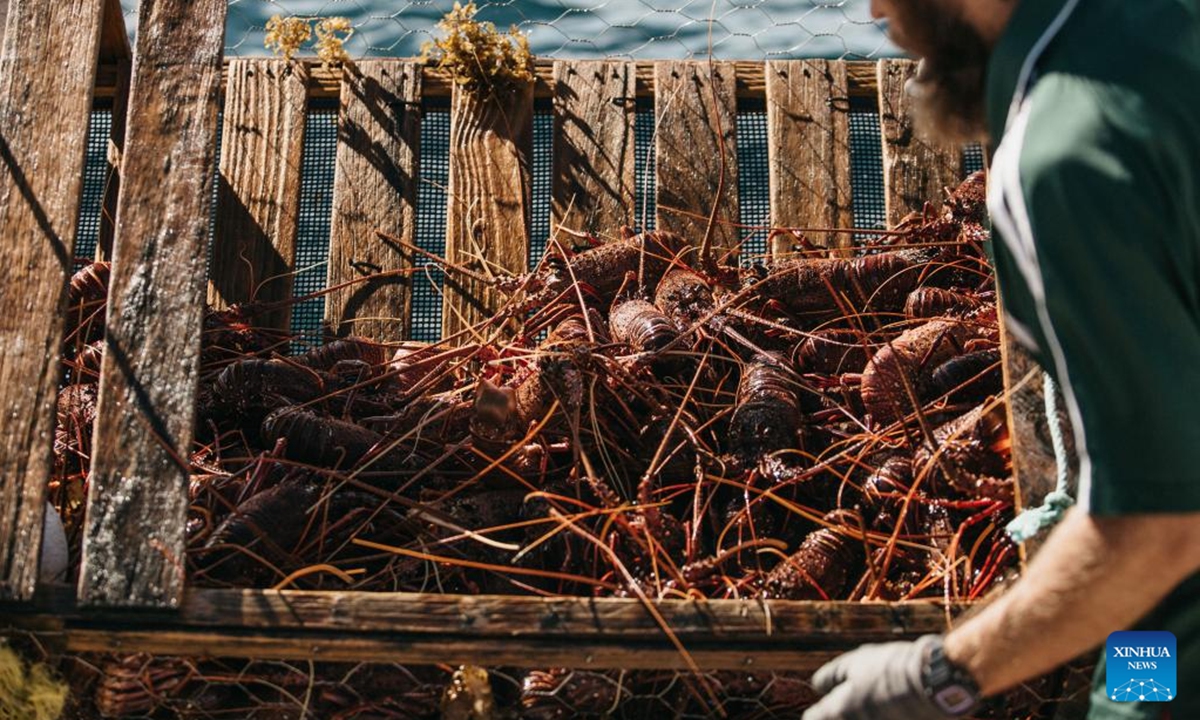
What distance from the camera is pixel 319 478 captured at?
338 centimetres

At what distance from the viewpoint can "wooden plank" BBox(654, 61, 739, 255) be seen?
437cm

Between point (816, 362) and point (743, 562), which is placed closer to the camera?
point (743, 562)

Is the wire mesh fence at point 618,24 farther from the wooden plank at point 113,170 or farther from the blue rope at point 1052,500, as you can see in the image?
the blue rope at point 1052,500

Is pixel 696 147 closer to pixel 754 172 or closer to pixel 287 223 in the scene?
pixel 754 172

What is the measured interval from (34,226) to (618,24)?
535 cm

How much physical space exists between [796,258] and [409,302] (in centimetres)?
120

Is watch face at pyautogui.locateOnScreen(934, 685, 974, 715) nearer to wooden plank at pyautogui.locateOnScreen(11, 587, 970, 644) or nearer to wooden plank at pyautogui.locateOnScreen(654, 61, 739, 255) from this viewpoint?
wooden plank at pyautogui.locateOnScreen(11, 587, 970, 644)

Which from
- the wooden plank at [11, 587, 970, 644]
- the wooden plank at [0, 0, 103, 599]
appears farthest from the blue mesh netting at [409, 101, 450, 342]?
Answer: the wooden plank at [11, 587, 970, 644]

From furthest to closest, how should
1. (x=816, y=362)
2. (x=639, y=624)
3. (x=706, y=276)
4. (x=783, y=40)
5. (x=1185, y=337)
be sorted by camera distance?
(x=783, y=40) < (x=706, y=276) < (x=816, y=362) < (x=639, y=624) < (x=1185, y=337)

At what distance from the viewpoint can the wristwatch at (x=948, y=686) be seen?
194 cm

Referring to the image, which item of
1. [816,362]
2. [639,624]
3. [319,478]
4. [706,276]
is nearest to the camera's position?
[639,624]

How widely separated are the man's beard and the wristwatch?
2.79ft

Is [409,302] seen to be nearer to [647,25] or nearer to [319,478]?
[319,478]

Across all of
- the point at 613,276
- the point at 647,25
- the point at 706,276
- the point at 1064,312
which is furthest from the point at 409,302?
the point at 647,25
